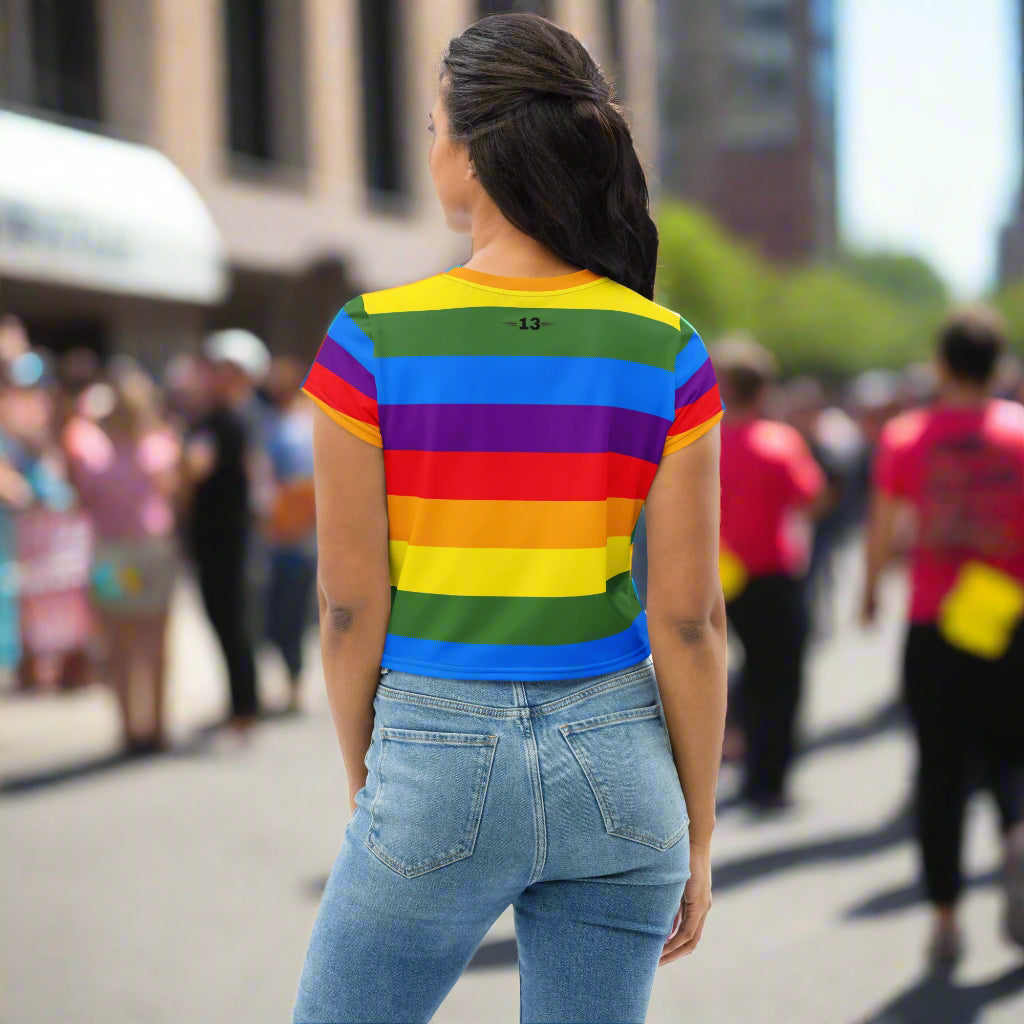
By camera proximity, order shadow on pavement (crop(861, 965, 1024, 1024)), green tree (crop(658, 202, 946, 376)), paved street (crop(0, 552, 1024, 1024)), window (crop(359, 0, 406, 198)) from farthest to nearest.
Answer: green tree (crop(658, 202, 946, 376))
window (crop(359, 0, 406, 198))
paved street (crop(0, 552, 1024, 1024))
shadow on pavement (crop(861, 965, 1024, 1024))

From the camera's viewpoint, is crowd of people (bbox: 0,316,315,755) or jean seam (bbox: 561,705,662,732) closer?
jean seam (bbox: 561,705,662,732)

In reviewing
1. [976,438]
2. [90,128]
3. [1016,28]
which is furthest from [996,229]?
[976,438]

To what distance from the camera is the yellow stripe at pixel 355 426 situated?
5.22ft

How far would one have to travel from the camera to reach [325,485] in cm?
162

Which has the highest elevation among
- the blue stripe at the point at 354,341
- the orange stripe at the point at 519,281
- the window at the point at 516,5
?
the window at the point at 516,5

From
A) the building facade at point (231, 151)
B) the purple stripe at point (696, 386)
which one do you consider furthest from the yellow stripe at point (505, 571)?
the building facade at point (231, 151)

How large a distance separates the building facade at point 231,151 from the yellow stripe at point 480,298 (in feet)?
38.9

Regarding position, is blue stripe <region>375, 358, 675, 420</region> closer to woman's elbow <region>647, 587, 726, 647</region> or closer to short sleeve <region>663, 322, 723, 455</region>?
short sleeve <region>663, 322, 723, 455</region>

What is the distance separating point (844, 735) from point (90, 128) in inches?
465

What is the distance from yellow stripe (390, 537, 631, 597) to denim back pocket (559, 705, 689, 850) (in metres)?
0.16

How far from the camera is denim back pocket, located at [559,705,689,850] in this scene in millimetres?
1587

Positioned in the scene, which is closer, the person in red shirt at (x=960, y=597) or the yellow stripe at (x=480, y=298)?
the yellow stripe at (x=480, y=298)

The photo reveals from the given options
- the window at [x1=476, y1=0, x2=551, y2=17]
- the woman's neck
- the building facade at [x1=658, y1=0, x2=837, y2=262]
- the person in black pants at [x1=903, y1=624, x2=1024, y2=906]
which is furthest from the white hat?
the building facade at [x1=658, y1=0, x2=837, y2=262]

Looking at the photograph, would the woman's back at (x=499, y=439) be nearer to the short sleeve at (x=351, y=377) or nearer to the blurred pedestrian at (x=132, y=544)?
the short sleeve at (x=351, y=377)
